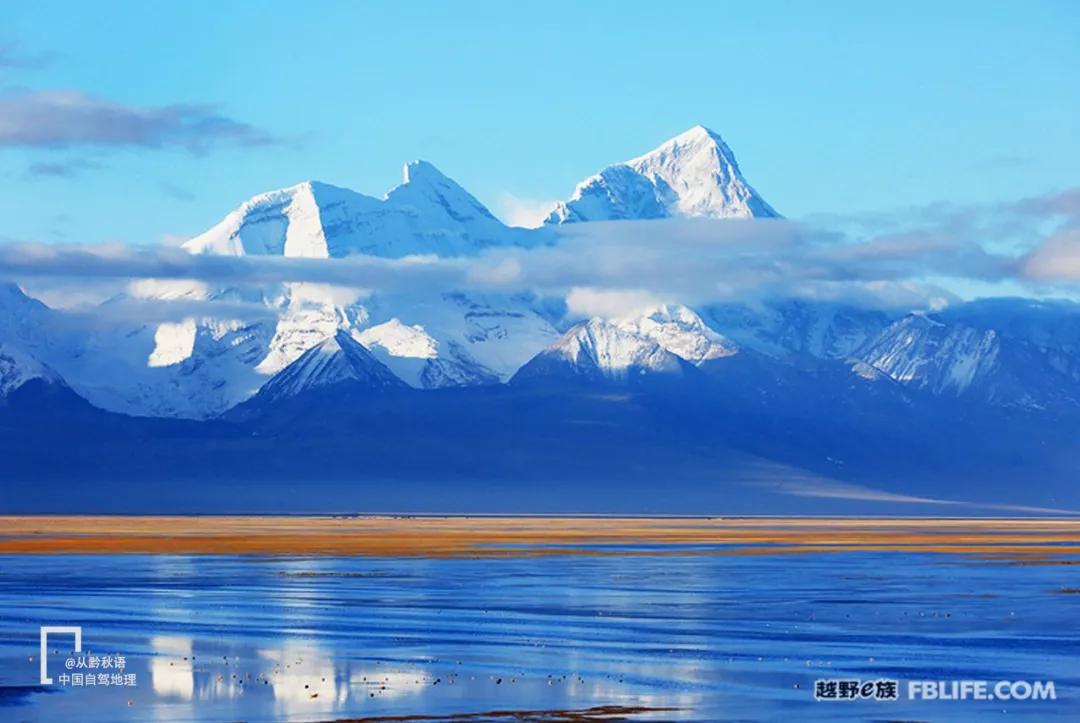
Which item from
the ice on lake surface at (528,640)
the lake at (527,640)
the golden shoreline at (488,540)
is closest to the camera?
the lake at (527,640)

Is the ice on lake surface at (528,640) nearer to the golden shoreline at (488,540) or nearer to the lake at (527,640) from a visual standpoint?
the lake at (527,640)

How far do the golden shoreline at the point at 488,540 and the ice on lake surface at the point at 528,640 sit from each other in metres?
26.9

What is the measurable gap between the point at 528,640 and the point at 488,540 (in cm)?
8573

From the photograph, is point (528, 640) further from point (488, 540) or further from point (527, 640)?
point (488, 540)

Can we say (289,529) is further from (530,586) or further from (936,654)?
(936,654)

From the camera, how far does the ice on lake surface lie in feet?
159

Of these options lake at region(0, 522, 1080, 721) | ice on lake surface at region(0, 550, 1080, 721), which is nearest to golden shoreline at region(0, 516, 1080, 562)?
lake at region(0, 522, 1080, 721)

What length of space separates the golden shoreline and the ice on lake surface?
1059 inches

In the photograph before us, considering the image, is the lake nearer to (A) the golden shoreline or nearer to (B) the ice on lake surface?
(B) the ice on lake surface

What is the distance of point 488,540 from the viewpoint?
14750 centimetres

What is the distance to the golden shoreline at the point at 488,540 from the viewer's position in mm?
127000

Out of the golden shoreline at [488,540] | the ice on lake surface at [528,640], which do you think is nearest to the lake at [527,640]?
the ice on lake surface at [528,640]

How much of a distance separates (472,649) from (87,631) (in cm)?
1221

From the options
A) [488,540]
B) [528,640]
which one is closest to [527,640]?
[528,640]
